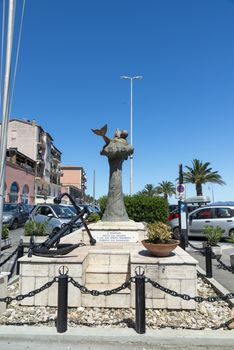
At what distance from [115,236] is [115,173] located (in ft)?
6.99

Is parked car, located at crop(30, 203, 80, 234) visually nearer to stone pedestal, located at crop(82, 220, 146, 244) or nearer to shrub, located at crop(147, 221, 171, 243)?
stone pedestal, located at crop(82, 220, 146, 244)

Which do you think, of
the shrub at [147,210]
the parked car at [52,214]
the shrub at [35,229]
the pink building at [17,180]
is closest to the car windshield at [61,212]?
the parked car at [52,214]

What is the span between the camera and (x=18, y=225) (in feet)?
69.6

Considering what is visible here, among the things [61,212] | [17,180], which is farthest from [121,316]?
[17,180]

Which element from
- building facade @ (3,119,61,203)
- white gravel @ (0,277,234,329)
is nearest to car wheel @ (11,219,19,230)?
white gravel @ (0,277,234,329)

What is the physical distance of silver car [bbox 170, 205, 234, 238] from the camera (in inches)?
600

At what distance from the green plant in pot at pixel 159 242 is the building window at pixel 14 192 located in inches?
1412

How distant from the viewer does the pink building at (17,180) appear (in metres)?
38.8

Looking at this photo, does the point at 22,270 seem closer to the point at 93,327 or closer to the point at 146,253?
the point at 93,327

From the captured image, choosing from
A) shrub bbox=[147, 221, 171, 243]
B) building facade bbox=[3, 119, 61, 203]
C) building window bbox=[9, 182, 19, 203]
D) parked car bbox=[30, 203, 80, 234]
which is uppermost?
building facade bbox=[3, 119, 61, 203]

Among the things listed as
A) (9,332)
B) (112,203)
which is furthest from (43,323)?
(112,203)

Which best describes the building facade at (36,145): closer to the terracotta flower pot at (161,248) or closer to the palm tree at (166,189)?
the palm tree at (166,189)

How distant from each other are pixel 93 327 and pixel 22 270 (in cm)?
166

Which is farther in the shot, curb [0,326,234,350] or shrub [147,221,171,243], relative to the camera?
shrub [147,221,171,243]
